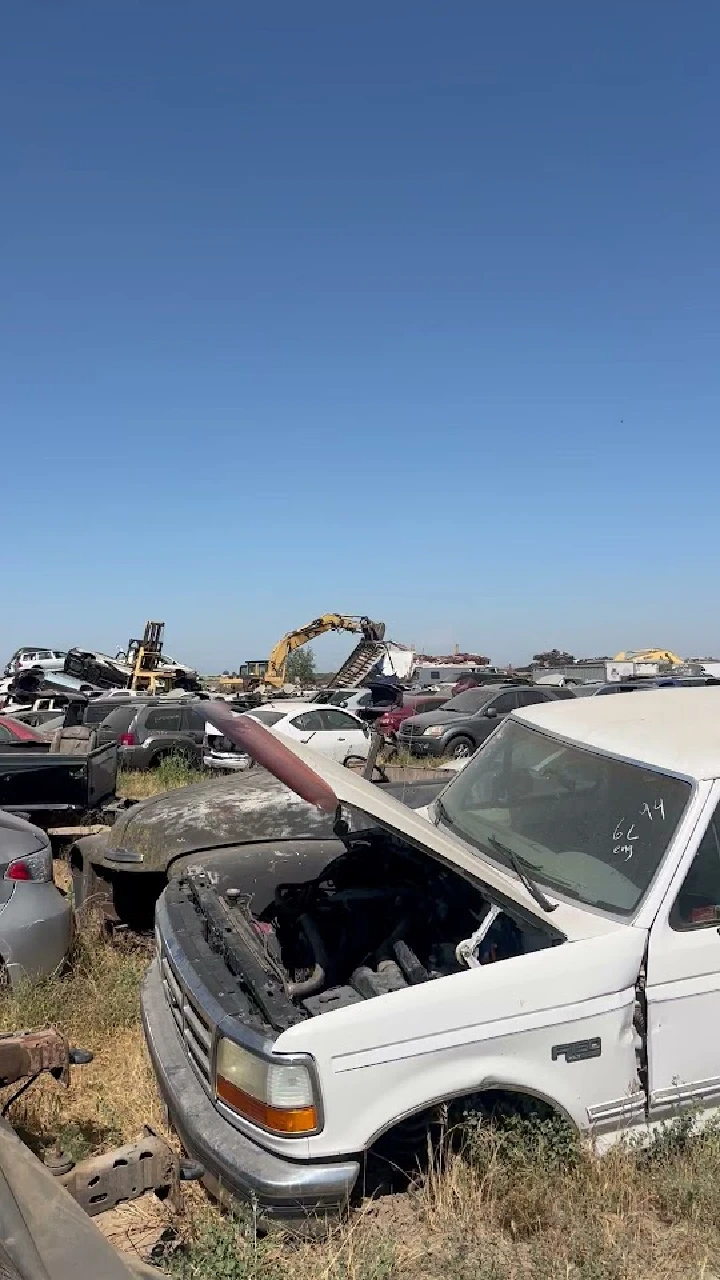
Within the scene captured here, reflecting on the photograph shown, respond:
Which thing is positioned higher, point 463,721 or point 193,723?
point 193,723

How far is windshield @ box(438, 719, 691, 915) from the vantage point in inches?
134

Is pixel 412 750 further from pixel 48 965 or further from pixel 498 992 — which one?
pixel 498 992

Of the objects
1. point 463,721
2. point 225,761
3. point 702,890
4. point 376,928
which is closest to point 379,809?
point 376,928

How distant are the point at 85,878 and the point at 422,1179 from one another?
3582mm

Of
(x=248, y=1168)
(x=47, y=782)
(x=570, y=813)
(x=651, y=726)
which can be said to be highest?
(x=651, y=726)

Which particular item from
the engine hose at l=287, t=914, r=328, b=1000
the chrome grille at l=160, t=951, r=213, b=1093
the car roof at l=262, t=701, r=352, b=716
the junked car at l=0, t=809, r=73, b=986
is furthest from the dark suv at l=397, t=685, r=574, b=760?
the chrome grille at l=160, t=951, r=213, b=1093

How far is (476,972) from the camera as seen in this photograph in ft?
9.71

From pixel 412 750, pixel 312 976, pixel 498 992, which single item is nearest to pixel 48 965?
pixel 312 976

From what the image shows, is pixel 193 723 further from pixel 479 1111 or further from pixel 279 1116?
pixel 279 1116

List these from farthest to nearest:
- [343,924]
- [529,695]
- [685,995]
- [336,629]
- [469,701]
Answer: [336,629] → [469,701] → [529,695] → [343,924] → [685,995]

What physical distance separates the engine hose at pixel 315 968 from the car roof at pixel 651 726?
1412 millimetres

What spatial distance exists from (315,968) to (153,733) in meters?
13.2

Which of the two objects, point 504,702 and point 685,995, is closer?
point 685,995

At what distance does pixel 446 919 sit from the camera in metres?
4.01
